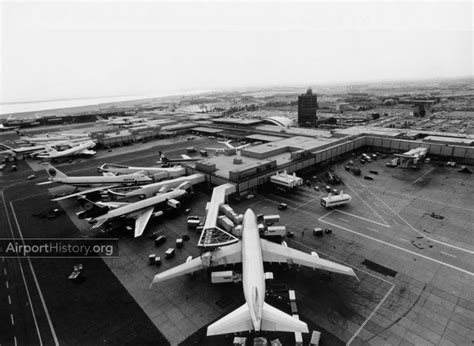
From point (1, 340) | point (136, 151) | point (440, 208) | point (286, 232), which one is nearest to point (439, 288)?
point (286, 232)

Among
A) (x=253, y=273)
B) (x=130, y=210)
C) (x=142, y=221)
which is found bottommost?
(x=142, y=221)

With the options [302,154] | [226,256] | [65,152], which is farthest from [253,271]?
[65,152]

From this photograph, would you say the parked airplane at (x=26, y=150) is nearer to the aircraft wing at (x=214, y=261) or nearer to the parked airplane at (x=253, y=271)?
the aircraft wing at (x=214, y=261)

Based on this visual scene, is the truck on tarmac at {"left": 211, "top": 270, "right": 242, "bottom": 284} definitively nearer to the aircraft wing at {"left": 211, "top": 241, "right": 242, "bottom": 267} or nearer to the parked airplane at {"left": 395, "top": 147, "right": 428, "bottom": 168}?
the aircraft wing at {"left": 211, "top": 241, "right": 242, "bottom": 267}

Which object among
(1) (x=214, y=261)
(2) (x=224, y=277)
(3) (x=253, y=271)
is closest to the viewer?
(3) (x=253, y=271)

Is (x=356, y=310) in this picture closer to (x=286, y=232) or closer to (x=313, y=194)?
(x=286, y=232)

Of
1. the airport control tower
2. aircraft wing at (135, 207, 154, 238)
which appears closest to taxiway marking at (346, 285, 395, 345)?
aircraft wing at (135, 207, 154, 238)

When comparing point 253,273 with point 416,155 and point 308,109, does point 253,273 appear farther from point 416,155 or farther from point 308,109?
point 308,109
